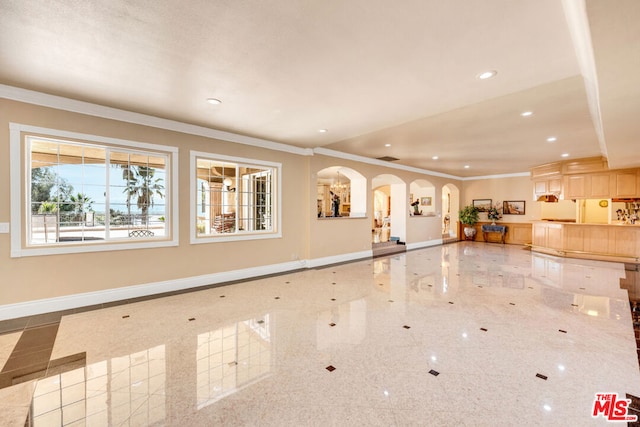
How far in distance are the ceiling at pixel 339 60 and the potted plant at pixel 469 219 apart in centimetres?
694

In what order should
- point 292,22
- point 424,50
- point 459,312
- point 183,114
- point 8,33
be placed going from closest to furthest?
point 292,22 → point 8,33 → point 424,50 → point 459,312 → point 183,114

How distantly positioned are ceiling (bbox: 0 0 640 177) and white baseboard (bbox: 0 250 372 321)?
9.18 feet

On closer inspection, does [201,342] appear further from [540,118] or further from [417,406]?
[540,118]

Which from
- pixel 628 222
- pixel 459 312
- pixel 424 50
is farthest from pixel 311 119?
pixel 628 222

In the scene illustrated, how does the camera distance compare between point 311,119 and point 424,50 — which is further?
point 311,119

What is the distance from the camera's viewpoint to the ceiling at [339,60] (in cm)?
199

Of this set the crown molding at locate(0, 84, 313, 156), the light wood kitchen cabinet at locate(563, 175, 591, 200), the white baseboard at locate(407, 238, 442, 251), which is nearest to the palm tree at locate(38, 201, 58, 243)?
the crown molding at locate(0, 84, 313, 156)

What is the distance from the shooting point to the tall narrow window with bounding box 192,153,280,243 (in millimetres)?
5133

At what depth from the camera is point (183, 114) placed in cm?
425

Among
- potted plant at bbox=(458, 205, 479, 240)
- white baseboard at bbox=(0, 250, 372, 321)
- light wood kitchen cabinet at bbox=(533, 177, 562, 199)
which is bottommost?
white baseboard at bbox=(0, 250, 372, 321)

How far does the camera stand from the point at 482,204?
11578 millimetres

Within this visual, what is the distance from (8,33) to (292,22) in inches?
95.3

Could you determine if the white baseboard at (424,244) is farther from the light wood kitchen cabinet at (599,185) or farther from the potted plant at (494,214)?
the light wood kitchen cabinet at (599,185)

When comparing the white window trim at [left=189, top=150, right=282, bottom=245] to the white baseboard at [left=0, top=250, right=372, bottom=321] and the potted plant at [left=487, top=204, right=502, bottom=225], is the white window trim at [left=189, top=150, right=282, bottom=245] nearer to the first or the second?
the white baseboard at [left=0, top=250, right=372, bottom=321]
